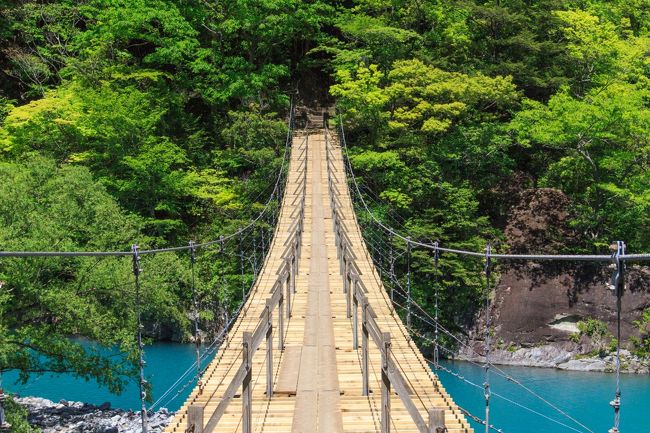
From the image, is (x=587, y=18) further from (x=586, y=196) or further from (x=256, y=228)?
(x=256, y=228)

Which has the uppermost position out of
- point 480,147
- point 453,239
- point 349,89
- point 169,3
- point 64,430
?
point 169,3

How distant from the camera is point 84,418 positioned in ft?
41.1

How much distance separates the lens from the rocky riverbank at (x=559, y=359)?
609 inches

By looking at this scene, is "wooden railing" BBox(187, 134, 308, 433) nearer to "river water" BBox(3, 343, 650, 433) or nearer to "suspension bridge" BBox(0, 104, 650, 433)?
"suspension bridge" BBox(0, 104, 650, 433)

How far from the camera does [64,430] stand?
1193 centimetres

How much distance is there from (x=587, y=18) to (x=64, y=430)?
14488 millimetres

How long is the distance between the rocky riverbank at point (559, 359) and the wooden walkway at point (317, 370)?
7.29 meters

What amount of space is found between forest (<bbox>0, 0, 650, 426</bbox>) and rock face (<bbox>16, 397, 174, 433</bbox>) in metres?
1.18

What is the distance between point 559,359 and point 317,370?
1171cm

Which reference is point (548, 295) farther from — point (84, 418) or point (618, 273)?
point (618, 273)

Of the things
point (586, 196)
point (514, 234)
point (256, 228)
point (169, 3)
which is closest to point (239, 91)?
point (169, 3)

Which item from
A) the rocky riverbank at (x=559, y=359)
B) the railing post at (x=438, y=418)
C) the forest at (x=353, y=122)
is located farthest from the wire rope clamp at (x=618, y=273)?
the rocky riverbank at (x=559, y=359)

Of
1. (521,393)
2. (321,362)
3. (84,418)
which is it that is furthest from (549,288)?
(321,362)

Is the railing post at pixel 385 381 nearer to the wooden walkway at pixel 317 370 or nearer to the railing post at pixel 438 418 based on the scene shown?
the wooden walkway at pixel 317 370
